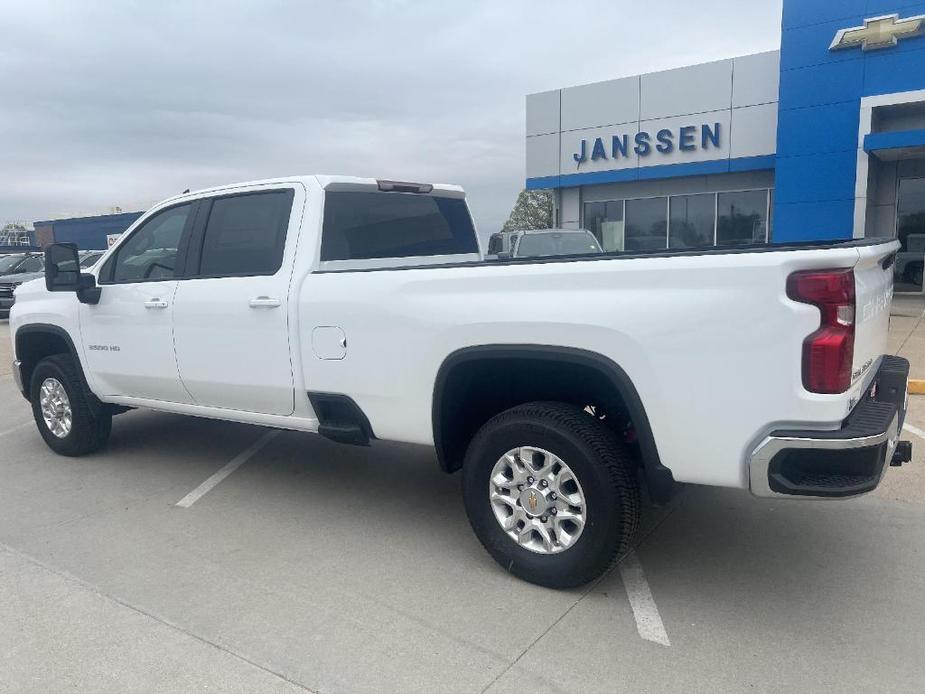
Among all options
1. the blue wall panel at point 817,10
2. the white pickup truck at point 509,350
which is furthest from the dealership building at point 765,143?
the white pickup truck at point 509,350

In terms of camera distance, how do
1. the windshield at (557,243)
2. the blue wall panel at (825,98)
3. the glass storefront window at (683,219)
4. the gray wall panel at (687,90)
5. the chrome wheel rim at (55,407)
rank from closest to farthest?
the chrome wheel rim at (55,407)
the windshield at (557,243)
the blue wall panel at (825,98)
the gray wall panel at (687,90)
the glass storefront window at (683,219)

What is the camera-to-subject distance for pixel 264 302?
4188 mm

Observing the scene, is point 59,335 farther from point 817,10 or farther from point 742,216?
point 742,216

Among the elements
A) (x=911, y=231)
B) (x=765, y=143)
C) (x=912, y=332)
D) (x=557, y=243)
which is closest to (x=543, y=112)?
(x=765, y=143)

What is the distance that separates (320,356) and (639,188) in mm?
18698

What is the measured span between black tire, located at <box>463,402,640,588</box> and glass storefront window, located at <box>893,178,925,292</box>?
17823 mm

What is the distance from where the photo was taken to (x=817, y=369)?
8.70 ft

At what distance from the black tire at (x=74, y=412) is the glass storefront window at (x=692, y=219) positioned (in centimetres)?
1736

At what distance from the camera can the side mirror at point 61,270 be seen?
200 inches

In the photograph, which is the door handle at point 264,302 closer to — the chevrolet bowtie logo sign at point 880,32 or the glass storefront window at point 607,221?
the chevrolet bowtie logo sign at point 880,32

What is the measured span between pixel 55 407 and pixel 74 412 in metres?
0.28

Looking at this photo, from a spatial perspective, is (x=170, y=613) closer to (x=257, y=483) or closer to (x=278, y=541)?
(x=278, y=541)

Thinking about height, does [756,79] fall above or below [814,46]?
below

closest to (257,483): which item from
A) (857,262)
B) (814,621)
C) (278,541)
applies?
(278,541)
